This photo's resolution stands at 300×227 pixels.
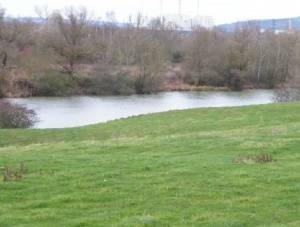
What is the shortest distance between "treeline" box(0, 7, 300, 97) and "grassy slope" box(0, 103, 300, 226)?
42.3 meters

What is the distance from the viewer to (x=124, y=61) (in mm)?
65438

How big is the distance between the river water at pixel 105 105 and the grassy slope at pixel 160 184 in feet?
64.6

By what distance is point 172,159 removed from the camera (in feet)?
40.0

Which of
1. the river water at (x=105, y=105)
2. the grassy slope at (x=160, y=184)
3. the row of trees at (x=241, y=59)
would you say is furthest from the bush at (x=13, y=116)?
the row of trees at (x=241, y=59)

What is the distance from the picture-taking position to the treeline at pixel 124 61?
57.9 meters

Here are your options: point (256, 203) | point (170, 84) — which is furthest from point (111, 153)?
point (170, 84)

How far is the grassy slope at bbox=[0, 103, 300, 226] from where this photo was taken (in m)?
7.45

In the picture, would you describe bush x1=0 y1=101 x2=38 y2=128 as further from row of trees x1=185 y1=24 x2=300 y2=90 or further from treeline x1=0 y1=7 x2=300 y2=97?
row of trees x1=185 y1=24 x2=300 y2=90

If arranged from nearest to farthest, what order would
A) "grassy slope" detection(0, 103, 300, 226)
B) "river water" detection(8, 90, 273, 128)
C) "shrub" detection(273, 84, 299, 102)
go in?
"grassy slope" detection(0, 103, 300, 226) → "river water" detection(8, 90, 273, 128) → "shrub" detection(273, 84, 299, 102)

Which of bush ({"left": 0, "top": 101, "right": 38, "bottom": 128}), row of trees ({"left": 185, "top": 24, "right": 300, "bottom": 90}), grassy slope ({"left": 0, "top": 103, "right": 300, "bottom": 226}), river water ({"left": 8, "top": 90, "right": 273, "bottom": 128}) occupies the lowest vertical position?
river water ({"left": 8, "top": 90, "right": 273, "bottom": 128})

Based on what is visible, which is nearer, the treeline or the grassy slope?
the grassy slope

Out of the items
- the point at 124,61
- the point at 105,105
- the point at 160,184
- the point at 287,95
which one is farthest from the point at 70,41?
the point at 160,184

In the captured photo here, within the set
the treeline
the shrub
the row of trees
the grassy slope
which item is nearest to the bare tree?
the treeline

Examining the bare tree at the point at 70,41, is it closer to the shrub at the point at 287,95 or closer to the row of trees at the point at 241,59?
the row of trees at the point at 241,59
